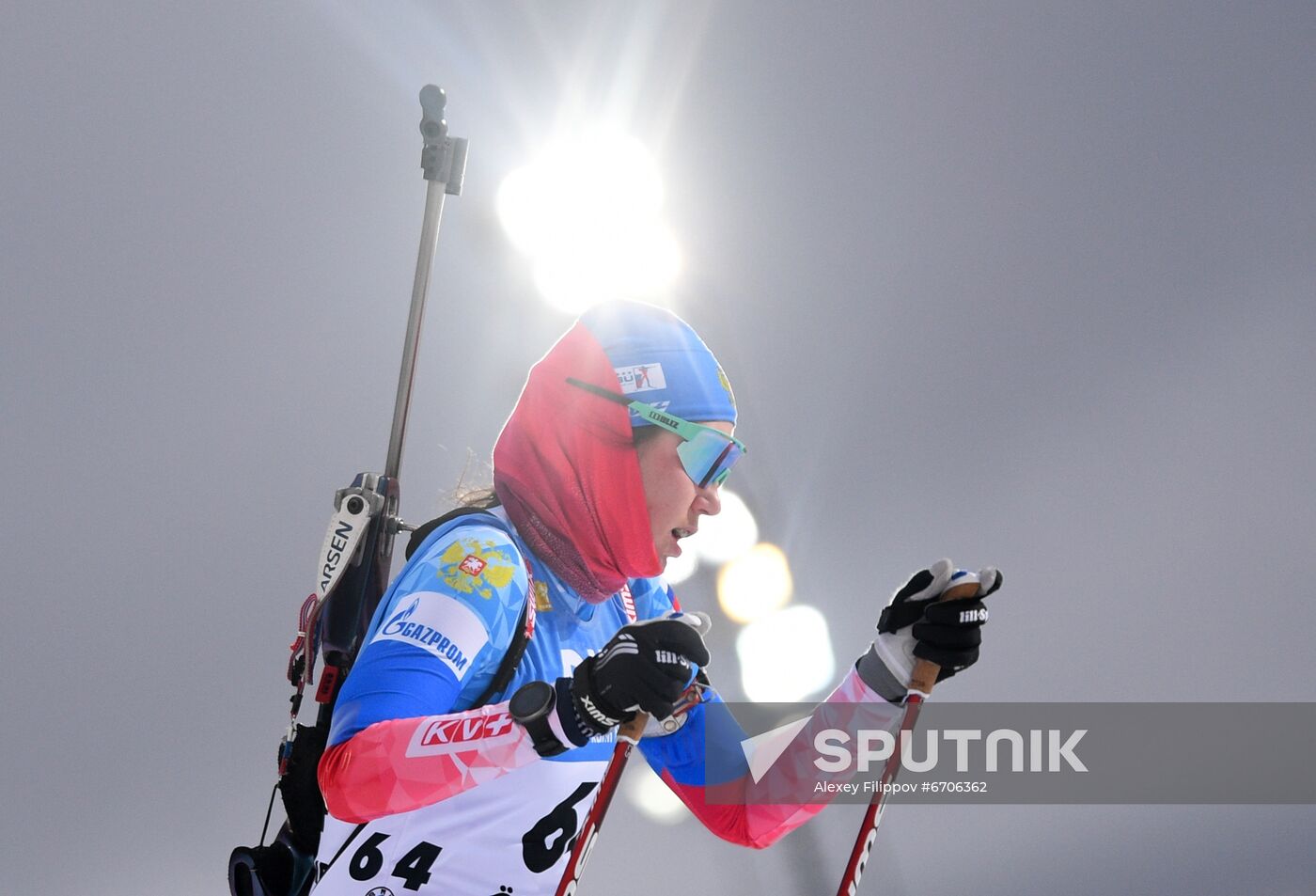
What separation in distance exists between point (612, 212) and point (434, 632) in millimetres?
2584

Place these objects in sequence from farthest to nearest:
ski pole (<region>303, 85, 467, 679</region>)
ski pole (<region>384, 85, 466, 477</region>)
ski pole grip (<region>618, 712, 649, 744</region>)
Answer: ski pole (<region>384, 85, 466, 477</region>)
ski pole (<region>303, 85, 467, 679</region>)
ski pole grip (<region>618, 712, 649, 744</region>)

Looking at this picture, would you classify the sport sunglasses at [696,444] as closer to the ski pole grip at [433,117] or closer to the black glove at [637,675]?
the black glove at [637,675]

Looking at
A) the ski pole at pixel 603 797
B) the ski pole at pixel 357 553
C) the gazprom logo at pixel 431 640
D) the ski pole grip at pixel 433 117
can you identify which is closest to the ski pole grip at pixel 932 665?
the ski pole at pixel 603 797

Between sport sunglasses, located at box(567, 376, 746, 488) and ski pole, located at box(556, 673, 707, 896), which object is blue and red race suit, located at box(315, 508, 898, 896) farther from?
sport sunglasses, located at box(567, 376, 746, 488)

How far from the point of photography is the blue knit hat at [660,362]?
1.60 meters

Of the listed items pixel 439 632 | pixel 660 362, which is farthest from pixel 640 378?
pixel 439 632

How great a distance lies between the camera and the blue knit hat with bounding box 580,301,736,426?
5.25ft

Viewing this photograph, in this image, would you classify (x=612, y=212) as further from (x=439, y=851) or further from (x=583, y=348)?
(x=439, y=851)

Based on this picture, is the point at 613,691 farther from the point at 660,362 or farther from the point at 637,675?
the point at 660,362

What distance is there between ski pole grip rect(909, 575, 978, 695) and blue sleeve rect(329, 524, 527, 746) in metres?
0.58

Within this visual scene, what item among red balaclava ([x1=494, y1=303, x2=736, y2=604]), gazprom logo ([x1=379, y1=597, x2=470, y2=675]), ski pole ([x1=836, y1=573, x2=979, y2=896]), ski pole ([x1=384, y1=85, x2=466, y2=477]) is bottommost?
gazprom logo ([x1=379, y1=597, x2=470, y2=675])

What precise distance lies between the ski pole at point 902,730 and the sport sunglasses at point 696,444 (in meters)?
0.38

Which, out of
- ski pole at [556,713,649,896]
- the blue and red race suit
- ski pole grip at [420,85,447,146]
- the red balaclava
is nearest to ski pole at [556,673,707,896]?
ski pole at [556,713,649,896]

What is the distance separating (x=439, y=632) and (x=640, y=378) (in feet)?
1.77
